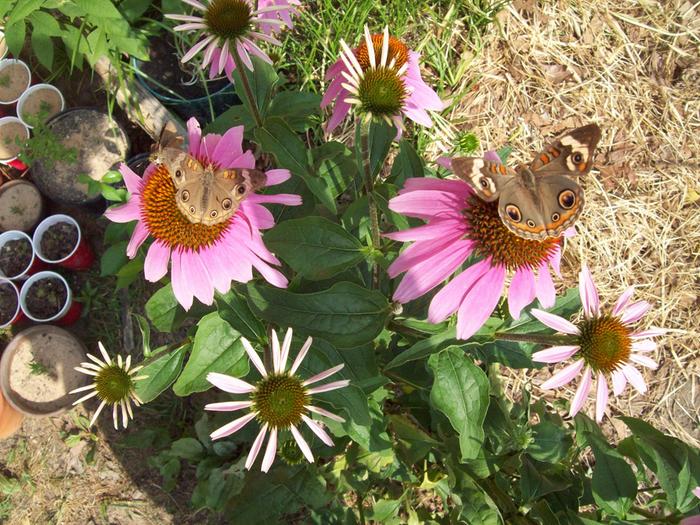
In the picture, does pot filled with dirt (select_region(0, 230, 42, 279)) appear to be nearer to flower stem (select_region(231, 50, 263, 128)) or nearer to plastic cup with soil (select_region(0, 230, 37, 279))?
plastic cup with soil (select_region(0, 230, 37, 279))

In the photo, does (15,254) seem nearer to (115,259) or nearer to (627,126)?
(115,259)

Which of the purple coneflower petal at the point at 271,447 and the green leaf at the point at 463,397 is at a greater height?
the green leaf at the point at 463,397

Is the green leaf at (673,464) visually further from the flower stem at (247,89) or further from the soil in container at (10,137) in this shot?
the soil in container at (10,137)

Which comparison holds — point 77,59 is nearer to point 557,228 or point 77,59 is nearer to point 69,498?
point 69,498

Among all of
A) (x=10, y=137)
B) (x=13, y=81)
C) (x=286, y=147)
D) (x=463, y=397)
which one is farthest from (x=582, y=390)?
(x=13, y=81)

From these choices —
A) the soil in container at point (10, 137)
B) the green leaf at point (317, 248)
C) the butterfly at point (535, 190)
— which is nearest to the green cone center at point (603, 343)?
the butterfly at point (535, 190)

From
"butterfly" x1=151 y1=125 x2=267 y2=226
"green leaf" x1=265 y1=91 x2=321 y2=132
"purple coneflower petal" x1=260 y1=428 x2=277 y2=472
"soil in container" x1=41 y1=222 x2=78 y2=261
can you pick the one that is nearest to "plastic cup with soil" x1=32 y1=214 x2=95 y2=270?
"soil in container" x1=41 y1=222 x2=78 y2=261

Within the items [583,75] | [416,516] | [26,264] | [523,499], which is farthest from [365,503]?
[583,75]
